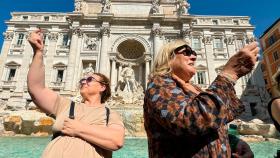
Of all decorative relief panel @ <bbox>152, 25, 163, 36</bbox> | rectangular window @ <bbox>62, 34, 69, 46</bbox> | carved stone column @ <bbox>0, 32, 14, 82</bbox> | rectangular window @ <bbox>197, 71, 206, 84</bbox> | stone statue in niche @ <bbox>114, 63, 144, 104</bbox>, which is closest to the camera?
stone statue in niche @ <bbox>114, 63, 144, 104</bbox>

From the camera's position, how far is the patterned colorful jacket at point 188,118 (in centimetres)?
124

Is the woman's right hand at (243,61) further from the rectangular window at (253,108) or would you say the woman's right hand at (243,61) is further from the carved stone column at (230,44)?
the carved stone column at (230,44)

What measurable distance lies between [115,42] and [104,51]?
1.98 metres

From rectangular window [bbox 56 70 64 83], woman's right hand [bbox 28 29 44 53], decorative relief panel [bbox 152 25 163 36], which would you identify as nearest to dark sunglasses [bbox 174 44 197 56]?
woman's right hand [bbox 28 29 44 53]

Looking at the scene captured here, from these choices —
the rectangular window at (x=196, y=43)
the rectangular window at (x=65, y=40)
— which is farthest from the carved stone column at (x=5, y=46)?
the rectangular window at (x=196, y=43)

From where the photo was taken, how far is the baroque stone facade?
78.3ft

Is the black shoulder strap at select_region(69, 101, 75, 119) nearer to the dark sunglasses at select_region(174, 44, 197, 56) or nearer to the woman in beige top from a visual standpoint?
the woman in beige top

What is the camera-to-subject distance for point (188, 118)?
123 cm

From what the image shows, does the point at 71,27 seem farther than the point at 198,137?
Yes

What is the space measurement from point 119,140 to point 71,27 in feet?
82.9

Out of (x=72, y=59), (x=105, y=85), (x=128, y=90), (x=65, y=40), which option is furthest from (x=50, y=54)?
(x=105, y=85)

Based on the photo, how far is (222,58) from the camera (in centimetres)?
2572

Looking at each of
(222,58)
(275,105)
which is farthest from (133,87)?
(275,105)

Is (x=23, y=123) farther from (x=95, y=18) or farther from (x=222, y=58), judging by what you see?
(x=222, y=58)
